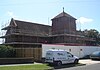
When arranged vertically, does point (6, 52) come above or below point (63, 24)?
below

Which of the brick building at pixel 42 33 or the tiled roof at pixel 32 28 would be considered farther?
the tiled roof at pixel 32 28

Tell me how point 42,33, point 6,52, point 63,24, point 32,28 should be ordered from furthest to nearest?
point 63,24, point 42,33, point 32,28, point 6,52

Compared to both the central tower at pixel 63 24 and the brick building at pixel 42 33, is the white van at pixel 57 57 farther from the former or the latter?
the central tower at pixel 63 24

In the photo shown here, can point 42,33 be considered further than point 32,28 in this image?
Yes

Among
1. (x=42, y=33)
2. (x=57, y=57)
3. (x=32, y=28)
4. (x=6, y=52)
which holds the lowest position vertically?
(x=57, y=57)

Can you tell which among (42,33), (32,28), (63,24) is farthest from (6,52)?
(63,24)

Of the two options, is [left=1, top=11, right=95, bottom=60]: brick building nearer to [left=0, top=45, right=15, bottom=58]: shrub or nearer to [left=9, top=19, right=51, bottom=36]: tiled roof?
[left=9, top=19, right=51, bottom=36]: tiled roof

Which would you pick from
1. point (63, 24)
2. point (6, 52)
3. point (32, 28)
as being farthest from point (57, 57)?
point (63, 24)

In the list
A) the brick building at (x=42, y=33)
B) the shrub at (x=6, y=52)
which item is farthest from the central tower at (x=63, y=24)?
the shrub at (x=6, y=52)

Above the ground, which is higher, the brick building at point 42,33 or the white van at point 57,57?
the brick building at point 42,33

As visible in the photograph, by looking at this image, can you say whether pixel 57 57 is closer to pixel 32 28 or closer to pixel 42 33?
pixel 32 28

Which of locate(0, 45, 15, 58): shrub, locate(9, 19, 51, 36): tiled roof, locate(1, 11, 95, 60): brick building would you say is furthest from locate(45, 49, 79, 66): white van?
locate(9, 19, 51, 36): tiled roof

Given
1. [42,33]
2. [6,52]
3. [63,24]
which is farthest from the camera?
[63,24]

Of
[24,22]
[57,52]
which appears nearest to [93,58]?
[57,52]
